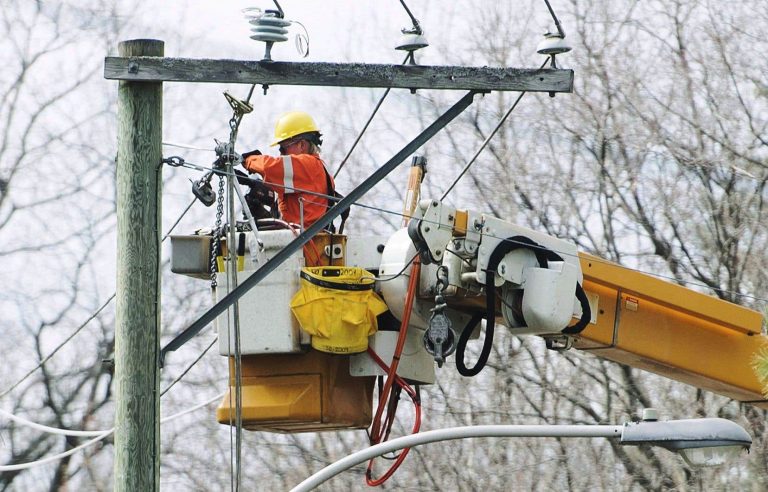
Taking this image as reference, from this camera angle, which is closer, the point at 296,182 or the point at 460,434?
the point at 460,434

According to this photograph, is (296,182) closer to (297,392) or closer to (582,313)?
(297,392)

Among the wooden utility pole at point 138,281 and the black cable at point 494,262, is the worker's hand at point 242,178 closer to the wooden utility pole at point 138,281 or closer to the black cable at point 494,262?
the wooden utility pole at point 138,281

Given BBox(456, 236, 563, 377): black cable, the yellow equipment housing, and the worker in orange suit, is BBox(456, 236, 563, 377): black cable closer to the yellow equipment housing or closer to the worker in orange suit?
the yellow equipment housing

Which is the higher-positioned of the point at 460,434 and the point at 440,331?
the point at 440,331

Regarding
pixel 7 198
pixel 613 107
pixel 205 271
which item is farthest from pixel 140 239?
pixel 7 198

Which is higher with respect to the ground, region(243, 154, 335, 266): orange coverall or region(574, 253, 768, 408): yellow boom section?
region(243, 154, 335, 266): orange coverall

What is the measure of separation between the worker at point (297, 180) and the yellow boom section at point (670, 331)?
5.32ft

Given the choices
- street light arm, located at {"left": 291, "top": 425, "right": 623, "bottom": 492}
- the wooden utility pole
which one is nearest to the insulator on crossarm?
the wooden utility pole

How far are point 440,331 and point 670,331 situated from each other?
1984 millimetres

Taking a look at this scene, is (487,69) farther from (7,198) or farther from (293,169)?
(7,198)

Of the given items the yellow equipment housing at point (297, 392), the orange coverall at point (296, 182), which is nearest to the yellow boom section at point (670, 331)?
the yellow equipment housing at point (297, 392)

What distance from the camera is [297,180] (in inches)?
433

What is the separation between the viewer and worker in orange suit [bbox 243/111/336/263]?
1089 centimetres

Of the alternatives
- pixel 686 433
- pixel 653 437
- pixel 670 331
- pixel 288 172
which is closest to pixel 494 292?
pixel 653 437
